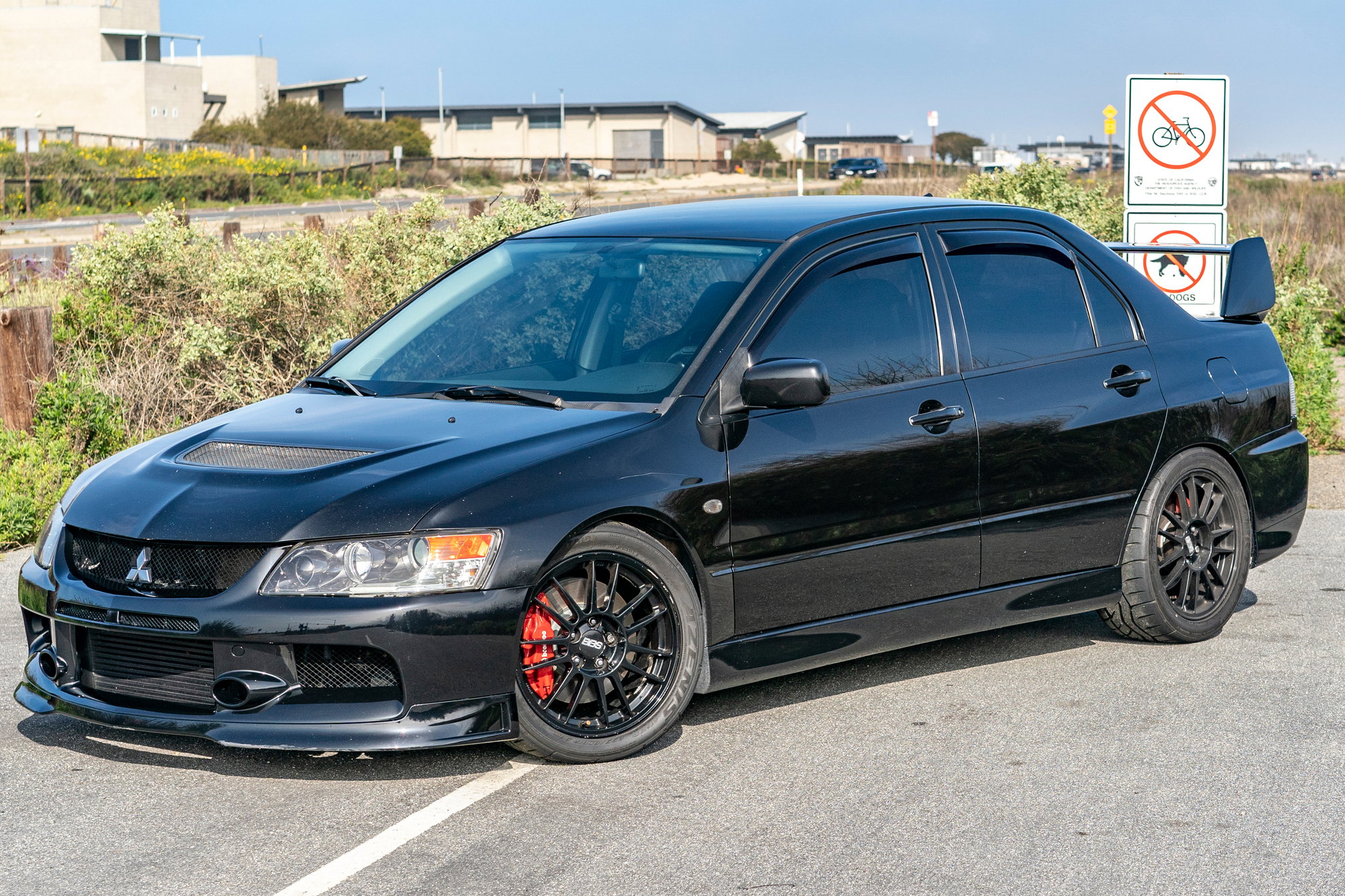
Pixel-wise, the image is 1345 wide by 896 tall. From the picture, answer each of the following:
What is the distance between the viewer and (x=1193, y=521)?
6559 millimetres

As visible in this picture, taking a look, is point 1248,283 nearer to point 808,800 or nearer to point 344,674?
point 808,800

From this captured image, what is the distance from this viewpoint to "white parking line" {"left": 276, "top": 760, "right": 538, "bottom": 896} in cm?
402

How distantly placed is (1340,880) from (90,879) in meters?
3.13

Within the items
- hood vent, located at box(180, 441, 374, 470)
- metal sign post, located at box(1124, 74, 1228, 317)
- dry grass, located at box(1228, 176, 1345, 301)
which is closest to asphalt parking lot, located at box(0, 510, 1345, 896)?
hood vent, located at box(180, 441, 374, 470)

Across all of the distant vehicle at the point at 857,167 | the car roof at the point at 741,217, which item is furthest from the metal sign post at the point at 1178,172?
the distant vehicle at the point at 857,167

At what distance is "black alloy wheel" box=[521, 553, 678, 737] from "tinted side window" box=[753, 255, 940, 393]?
94 centimetres

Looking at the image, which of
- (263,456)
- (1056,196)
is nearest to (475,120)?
(1056,196)

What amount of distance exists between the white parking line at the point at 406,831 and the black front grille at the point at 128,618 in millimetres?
802

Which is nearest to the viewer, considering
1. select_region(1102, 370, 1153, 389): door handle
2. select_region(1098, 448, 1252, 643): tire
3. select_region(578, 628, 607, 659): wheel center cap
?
select_region(578, 628, 607, 659): wheel center cap

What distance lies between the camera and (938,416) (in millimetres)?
5625

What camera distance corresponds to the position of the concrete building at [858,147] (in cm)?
14250

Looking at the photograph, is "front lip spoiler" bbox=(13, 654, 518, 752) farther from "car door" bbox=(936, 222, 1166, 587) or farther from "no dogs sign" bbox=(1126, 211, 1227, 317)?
"no dogs sign" bbox=(1126, 211, 1227, 317)

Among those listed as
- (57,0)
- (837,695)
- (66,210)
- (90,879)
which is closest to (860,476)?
(837,695)

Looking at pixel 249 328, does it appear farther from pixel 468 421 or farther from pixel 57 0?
pixel 57 0
